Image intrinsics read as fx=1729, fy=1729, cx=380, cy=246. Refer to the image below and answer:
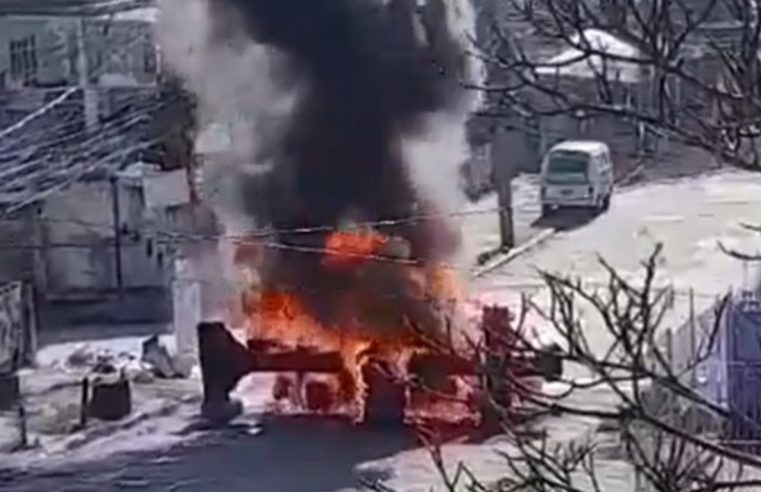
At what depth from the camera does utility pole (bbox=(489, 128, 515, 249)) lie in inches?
320

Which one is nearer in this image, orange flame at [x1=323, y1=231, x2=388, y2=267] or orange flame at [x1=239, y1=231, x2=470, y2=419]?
Result: orange flame at [x1=239, y1=231, x2=470, y2=419]

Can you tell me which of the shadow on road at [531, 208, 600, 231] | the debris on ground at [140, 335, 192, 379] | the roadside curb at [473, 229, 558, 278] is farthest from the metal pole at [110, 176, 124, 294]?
the shadow on road at [531, 208, 600, 231]

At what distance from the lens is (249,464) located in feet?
21.5

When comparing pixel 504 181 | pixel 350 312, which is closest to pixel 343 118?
pixel 504 181

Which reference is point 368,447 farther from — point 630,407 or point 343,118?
point 630,407

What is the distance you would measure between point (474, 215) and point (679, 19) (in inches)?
248

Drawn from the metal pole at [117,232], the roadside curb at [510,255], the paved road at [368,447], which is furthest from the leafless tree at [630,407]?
the metal pole at [117,232]

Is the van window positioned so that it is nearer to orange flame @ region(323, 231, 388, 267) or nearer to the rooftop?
orange flame @ region(323, 231, 388, 267)

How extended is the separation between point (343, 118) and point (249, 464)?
2347 millimetres

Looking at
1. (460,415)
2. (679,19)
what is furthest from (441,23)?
(679,19)

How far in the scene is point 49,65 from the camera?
896cm

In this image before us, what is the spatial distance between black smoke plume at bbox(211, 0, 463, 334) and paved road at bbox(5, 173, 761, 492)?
2.48 ft

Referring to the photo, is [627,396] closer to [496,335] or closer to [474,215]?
[496,335]

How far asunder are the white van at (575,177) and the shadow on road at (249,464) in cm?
189
